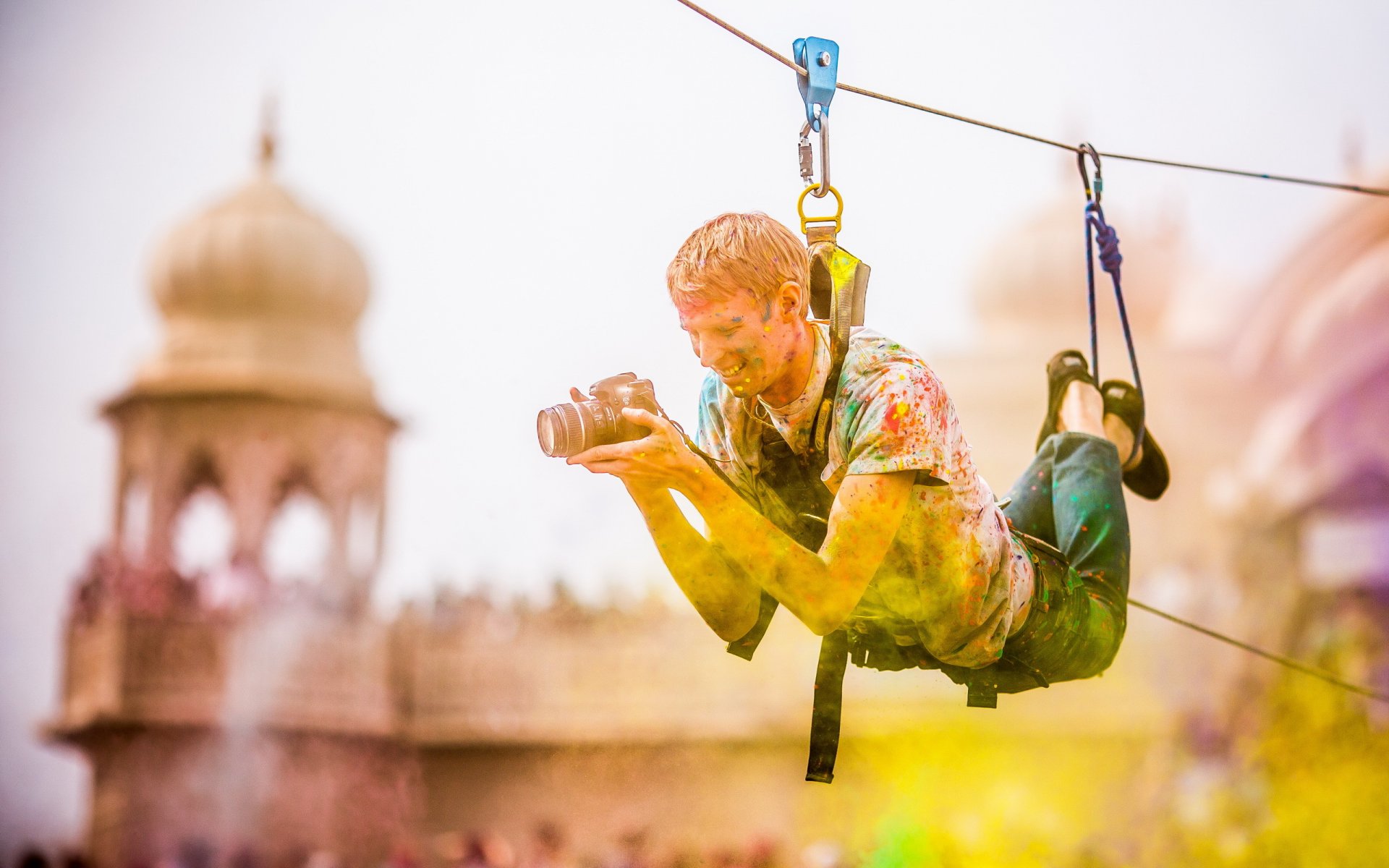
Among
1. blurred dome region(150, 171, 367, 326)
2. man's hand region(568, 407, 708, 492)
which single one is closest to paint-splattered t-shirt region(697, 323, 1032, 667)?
man's hand region(568, 407, 708, 492)

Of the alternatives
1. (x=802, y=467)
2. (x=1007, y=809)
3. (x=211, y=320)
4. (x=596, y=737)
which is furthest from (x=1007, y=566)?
(x=211, y=320)

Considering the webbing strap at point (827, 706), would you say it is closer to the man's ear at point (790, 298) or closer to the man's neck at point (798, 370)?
the man's neck at point (798, 370)

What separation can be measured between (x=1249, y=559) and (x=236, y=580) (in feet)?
32.5

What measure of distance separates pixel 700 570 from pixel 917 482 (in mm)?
410

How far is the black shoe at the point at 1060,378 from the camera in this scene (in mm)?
3904

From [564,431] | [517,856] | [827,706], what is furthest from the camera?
[517,856]

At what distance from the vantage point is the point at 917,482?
2.81 meters

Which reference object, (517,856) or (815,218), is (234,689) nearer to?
(517,856)

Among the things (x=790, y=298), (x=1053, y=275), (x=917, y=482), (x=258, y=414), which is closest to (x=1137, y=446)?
(x=917, y=482)

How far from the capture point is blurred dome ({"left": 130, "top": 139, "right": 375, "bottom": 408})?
60.9 ft

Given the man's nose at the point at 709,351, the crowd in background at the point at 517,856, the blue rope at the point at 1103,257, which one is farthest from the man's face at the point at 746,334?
the crowd in background at the point at 517,856

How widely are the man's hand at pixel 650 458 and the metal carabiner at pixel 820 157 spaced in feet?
2.44

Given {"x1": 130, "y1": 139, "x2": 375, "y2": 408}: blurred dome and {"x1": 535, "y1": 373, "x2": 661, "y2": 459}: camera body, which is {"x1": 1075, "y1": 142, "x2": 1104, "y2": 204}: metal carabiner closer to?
{"x1": 535, "y1": 373, "x2": 661, "y2": 459}: camera body

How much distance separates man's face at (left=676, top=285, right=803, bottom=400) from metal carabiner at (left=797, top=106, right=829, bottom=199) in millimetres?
403
